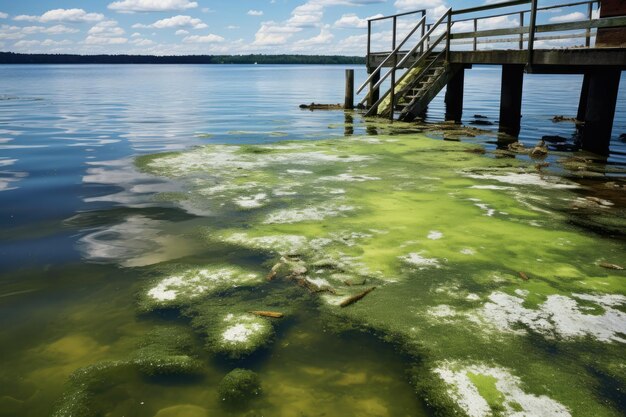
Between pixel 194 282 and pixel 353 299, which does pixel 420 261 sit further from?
pixel 194 282

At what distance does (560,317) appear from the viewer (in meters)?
3.48

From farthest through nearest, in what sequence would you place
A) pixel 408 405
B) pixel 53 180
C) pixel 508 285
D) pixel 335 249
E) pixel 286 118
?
1. pixel 286 118
2. pixel 53 180
3. pixel 335 249
4. pixel 508 285
5. pixel 408 405

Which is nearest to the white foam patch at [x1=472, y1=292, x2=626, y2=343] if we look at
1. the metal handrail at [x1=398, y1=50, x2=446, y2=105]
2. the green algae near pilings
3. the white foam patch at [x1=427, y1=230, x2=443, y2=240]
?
the green algae near pilings

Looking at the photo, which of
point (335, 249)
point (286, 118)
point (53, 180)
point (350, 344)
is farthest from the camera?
point (286, 118)

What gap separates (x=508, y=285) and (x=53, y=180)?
7.20 m

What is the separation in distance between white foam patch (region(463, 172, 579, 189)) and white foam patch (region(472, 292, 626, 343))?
399cm

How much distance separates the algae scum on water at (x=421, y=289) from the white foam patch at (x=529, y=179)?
8 centimetres

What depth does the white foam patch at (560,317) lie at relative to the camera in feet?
10.8

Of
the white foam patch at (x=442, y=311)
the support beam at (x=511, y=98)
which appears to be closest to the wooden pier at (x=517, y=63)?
the support beam at (x=511, y=98)

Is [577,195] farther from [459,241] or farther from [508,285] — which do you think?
[508,285]

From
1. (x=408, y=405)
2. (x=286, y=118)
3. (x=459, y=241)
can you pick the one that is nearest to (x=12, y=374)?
(x=408, y=405)

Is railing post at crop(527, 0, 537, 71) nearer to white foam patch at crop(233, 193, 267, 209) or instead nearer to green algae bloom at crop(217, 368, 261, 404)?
white foam patch at crop(233, 193, 267, 209)

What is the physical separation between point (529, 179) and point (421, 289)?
487cm

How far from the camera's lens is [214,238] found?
199 inches
